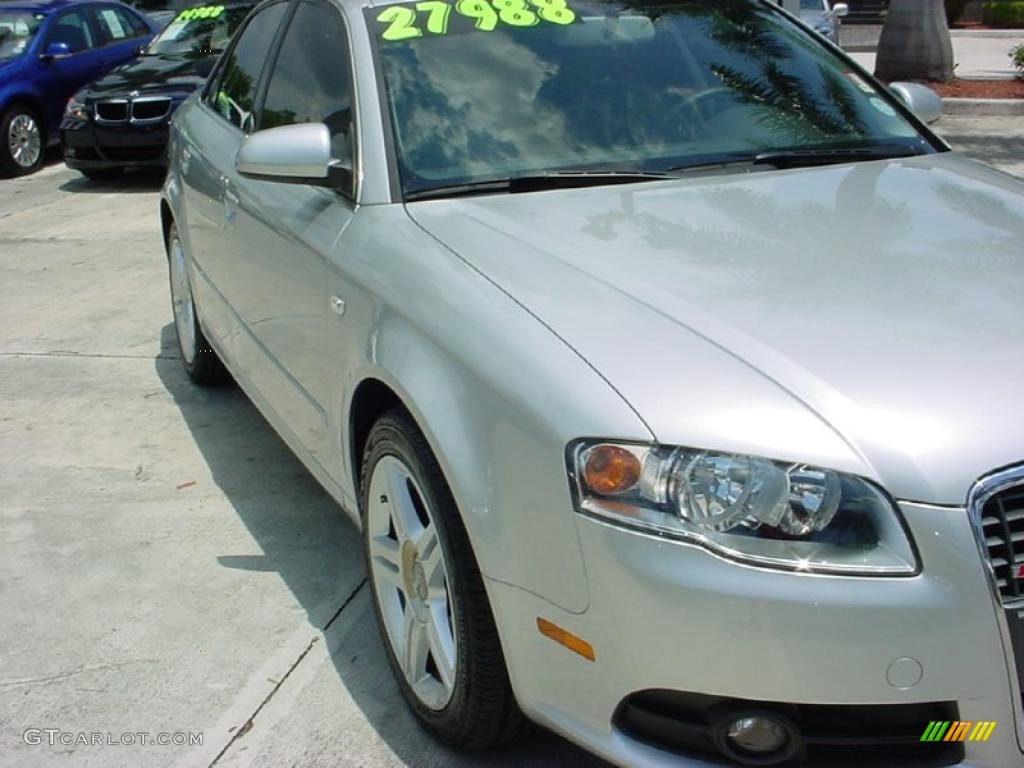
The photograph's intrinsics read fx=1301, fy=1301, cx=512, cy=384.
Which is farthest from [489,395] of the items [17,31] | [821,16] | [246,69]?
[821,16]

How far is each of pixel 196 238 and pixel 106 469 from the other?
940mm

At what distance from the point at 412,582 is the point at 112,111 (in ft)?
29.5

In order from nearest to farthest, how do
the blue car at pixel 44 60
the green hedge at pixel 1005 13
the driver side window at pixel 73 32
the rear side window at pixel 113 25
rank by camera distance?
the blue car at pixel 44 60 < the driver side window at pixel 73 32 < the rear side window at pixel 113 25 < the green hedge at pixel 1005 13

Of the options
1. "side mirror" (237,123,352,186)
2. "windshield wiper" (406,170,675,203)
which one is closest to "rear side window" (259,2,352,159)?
"side mirror" (237,123,352,186)

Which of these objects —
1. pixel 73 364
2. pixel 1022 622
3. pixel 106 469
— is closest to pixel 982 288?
pixel 1022 622

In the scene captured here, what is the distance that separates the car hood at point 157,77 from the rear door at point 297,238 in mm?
7064

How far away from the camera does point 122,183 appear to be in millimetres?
11562

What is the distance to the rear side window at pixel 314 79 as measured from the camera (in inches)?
144

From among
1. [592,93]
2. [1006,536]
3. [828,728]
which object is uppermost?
[592,93]

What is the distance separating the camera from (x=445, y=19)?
3.76 metres

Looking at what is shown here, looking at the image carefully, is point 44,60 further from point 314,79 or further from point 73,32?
point 314,79

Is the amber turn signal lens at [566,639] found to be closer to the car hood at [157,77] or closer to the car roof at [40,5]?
the car hood at [157,77]

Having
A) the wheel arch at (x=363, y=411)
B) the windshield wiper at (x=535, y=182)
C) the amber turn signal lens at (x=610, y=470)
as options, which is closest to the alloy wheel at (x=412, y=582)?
the wheel arch at (x=363, y=411)

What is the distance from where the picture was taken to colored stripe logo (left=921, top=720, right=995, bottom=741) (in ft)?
7.21
